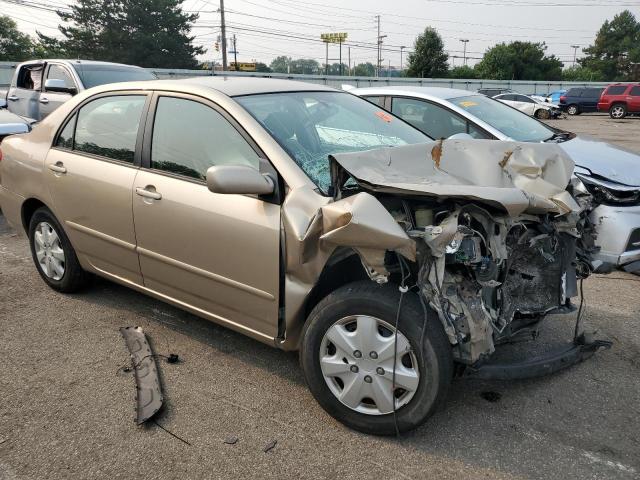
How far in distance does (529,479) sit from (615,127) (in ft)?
78.1

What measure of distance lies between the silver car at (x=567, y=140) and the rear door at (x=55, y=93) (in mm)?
5401

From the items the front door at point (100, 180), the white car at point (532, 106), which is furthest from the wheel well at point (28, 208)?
the white car at point (532, 106)

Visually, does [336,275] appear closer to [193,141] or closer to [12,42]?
[193,141]

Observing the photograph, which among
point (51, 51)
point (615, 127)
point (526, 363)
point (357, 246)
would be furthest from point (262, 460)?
point (51, 51)

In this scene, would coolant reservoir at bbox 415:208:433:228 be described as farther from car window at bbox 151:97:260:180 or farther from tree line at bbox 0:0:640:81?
tree line at bbox 0:0:640:81

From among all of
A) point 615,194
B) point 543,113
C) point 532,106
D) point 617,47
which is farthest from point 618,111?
point 617,47

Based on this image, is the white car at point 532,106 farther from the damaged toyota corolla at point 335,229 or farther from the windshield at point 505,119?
the damaged toyota corolla at point 335,229

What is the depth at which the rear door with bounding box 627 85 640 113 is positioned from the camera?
26453 millimetres

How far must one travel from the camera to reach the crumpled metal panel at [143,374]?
9.16ft

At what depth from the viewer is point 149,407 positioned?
281 cm

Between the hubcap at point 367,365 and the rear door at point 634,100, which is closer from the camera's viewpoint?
the hubcap at point 367,365

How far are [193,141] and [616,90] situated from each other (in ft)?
97.3

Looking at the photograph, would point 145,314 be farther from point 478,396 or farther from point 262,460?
point 478,396

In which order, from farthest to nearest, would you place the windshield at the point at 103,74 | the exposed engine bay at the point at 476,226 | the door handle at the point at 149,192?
the windshield at the point at 103,74 → the door handle at the point at 149,192 → the exposed engine bay at the point at 476,226
